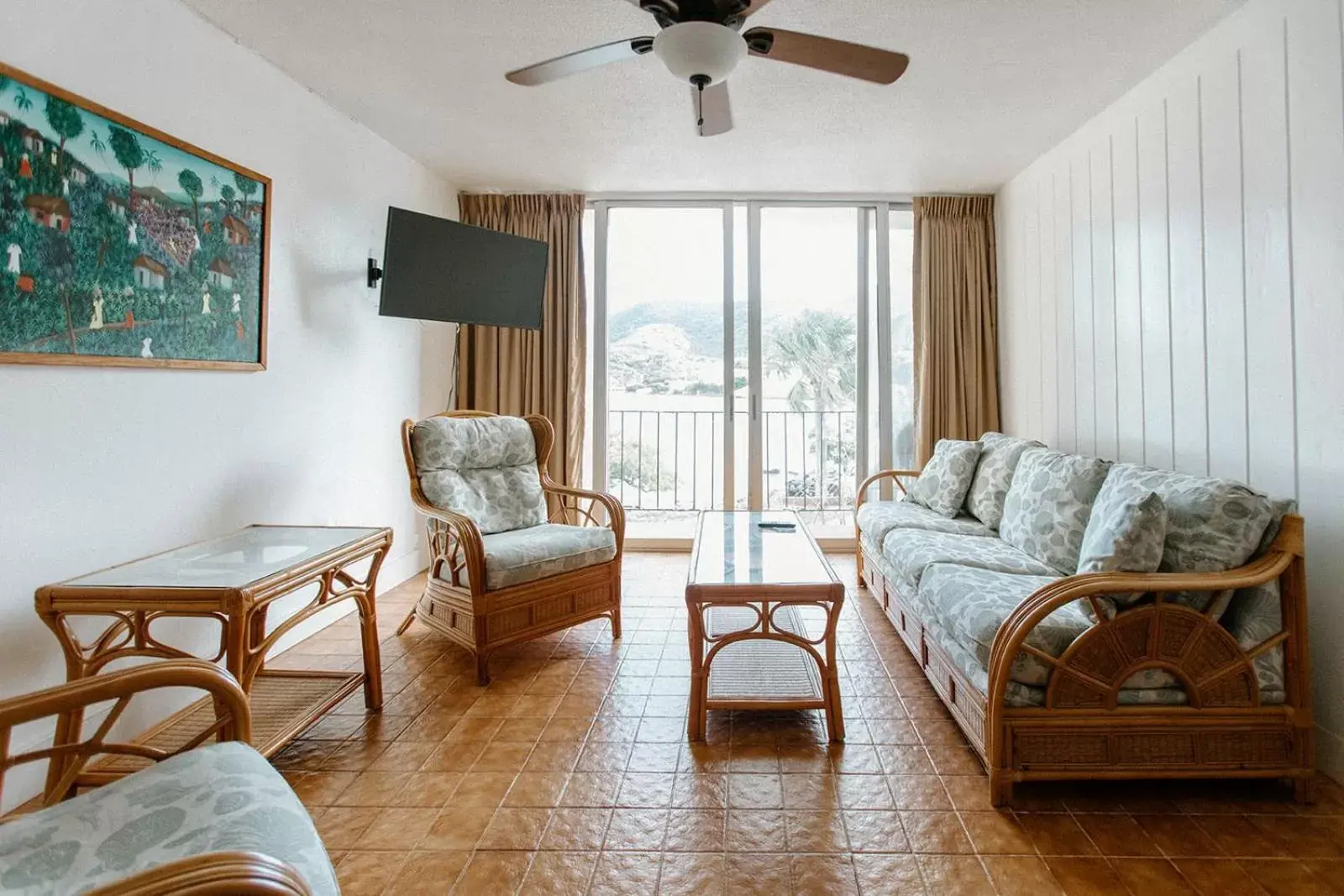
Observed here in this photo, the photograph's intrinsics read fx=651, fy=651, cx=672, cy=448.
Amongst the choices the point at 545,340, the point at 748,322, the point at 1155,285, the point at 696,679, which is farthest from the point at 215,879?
the point at 748,322

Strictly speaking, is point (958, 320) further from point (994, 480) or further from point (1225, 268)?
point (1225, 268)

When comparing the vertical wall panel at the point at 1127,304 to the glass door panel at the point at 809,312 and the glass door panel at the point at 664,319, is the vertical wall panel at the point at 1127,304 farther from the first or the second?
the glass door panel at the point at 664,319

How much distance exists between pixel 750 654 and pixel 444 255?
2483 millimetres

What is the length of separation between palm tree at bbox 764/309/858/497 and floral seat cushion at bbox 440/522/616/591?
2.14 metres

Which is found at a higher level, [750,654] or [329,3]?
[329,3]

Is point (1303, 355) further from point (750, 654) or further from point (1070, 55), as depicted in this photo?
point (750, 654)

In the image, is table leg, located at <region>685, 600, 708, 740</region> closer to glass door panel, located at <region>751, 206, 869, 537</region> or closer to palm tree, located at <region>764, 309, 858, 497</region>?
glass door panel, located at <region>751, 206, 869, 537</region>

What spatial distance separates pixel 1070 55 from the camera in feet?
8.40

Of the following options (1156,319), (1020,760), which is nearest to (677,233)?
(1156,319)

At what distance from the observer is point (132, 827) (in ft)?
3.16

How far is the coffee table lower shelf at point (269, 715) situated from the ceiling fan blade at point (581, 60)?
1.93 metres

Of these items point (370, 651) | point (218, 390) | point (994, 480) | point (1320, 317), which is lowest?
point (370, 651)

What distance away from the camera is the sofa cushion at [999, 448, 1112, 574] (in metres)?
2.38

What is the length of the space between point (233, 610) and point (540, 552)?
119 centimetres
